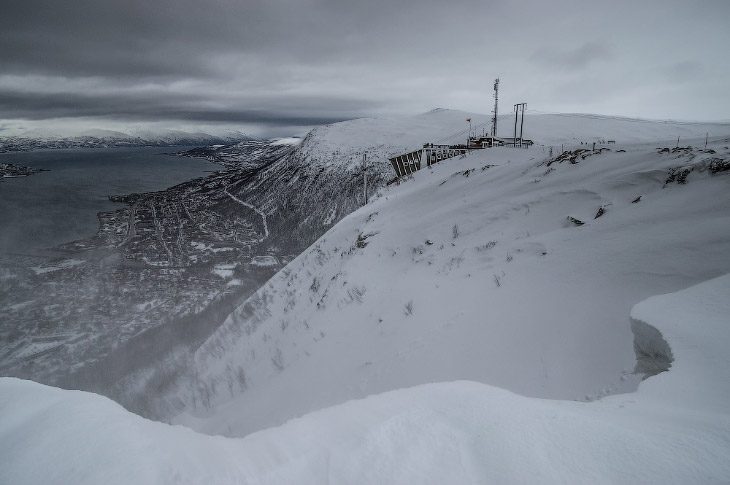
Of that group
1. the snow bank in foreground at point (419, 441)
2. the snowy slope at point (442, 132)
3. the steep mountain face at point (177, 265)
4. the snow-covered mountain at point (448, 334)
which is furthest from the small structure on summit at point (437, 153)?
the snow bank in foreground at point (419, 441)

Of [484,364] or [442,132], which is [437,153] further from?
[442,132]

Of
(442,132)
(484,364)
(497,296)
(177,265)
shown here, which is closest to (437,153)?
(497,296)

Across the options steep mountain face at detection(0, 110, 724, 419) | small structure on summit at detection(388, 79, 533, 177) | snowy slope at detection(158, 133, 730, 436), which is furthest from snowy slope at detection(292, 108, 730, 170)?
snowy slope at detection(158, 133, 730, 436)

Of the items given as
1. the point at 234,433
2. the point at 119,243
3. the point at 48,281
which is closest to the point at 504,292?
the point at 234,433

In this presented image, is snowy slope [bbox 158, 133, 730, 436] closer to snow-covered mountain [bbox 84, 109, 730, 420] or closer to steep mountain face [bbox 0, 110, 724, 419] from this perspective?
snow-covered mountain [bbox 84, 109, 730, 420]

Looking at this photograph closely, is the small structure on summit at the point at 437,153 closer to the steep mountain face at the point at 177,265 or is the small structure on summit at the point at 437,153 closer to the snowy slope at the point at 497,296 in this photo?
the steep mountain face at the point at 177,265

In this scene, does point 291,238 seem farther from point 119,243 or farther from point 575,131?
point 575,131

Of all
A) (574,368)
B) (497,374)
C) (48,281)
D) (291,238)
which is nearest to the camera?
(574,368)
